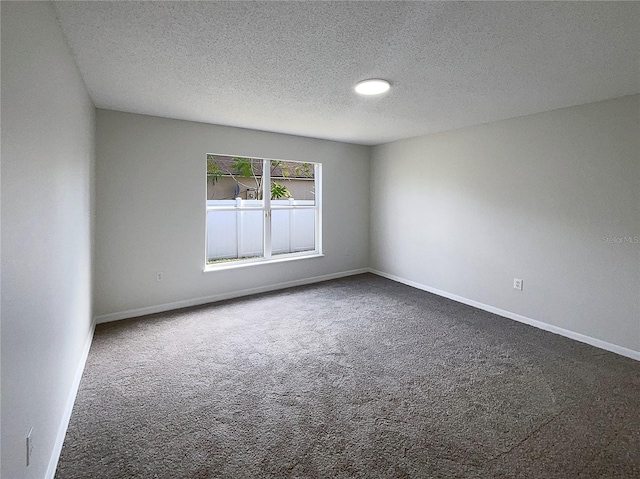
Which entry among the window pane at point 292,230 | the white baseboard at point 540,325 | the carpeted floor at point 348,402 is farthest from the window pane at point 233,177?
the white baseboard at point 540,325

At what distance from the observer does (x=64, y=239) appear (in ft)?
6.72

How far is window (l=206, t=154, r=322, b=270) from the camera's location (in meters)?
4.63

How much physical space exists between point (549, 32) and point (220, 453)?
2990mm

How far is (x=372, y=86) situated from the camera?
2.82 m

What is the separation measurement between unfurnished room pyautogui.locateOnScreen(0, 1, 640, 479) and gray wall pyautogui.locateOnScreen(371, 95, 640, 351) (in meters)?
0.02

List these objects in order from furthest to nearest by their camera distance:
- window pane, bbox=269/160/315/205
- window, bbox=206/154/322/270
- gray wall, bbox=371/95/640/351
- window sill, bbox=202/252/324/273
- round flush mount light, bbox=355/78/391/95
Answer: window pane, bbox=269/160/315/205 < window, bbox=206/154/322/270 < window sill, bbox=202/252/324/273 < gray wall, bbox=371/95/640/351 < round flush mount light, bbox=355/78/391/95

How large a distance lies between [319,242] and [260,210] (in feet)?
3.77

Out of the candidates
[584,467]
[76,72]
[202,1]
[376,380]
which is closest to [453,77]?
[202,1]

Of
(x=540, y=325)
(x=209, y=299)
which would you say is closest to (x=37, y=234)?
(x=209, y=299)

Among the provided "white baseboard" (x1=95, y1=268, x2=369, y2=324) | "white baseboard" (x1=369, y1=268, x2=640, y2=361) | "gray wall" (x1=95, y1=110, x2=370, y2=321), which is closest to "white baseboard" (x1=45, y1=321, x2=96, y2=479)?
"white baseboard" (x1=95, y1=268, x2=369, y2=324)

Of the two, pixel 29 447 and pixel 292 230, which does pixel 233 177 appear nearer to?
pixel 292 230

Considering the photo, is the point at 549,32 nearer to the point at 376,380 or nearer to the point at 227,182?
the point at 376,380

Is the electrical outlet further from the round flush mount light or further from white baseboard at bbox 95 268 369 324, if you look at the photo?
the round flush mount light

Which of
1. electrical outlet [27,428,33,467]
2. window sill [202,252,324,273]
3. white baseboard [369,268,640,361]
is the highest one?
window sill [202,252,324,273]
